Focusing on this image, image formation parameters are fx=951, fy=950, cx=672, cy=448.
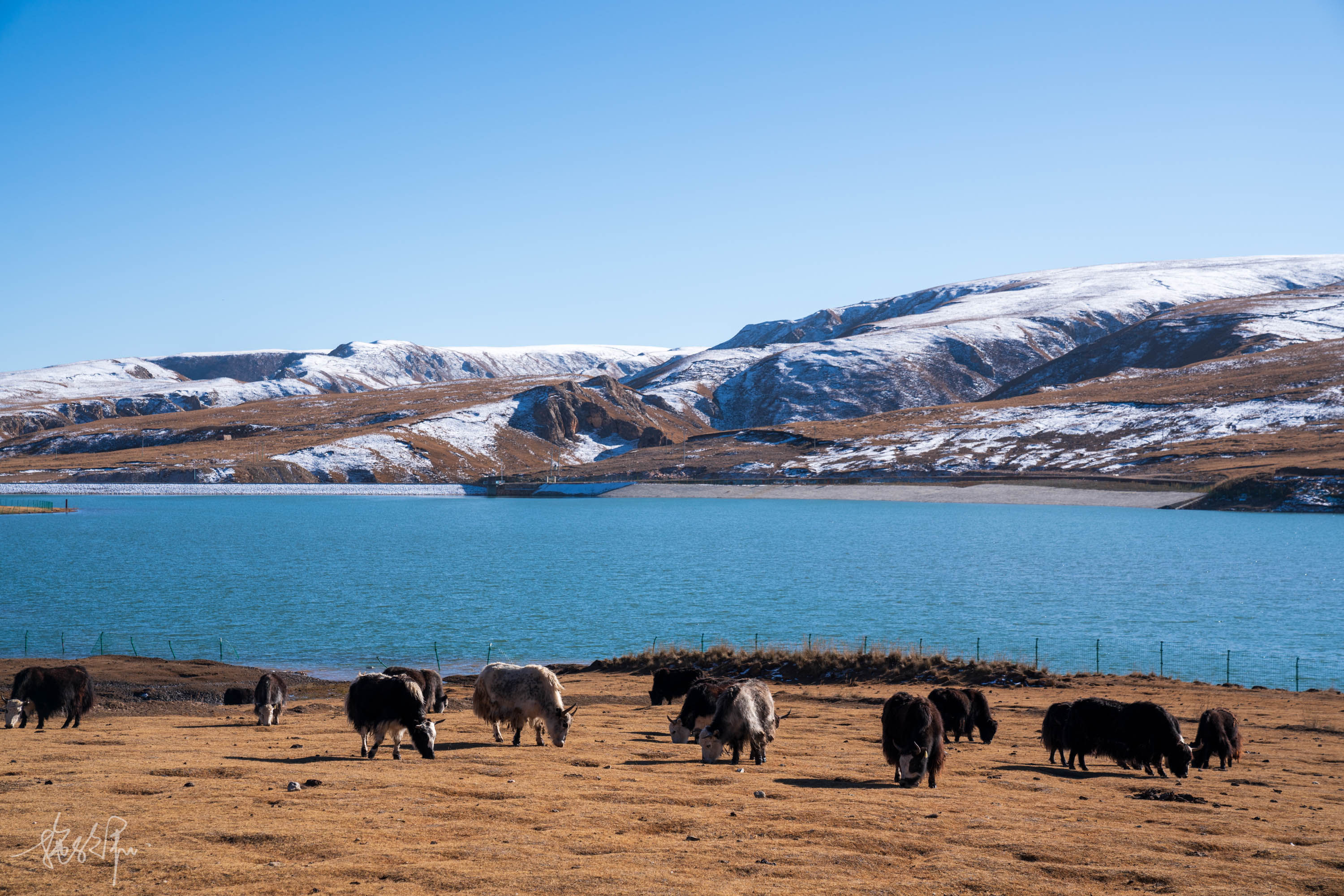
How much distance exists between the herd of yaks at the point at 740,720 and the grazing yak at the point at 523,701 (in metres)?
0.02

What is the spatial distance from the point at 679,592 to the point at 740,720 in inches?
1792

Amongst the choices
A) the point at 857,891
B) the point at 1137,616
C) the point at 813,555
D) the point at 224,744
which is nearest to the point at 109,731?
the point at 224,744

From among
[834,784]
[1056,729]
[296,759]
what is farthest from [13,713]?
[1056,729]

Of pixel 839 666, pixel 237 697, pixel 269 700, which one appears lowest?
pixel 839 666

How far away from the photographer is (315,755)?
18797 mm

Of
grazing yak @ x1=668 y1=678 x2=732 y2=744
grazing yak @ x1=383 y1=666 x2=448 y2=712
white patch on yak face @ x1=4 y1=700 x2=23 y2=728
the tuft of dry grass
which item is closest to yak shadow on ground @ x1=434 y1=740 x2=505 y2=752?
grazing yak @ x1=383 y1=666 x2=448 y2=712

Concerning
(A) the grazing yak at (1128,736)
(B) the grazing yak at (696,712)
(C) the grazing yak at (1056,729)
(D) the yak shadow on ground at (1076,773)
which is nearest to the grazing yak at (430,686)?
(B) the grazing yak at (696,712)

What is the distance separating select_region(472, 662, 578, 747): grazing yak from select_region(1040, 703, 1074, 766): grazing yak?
10.2 meters

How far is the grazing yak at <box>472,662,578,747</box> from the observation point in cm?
2055

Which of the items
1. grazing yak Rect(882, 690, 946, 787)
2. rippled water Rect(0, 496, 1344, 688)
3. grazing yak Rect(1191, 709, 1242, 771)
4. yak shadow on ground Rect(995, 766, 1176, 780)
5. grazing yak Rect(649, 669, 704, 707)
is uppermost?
grazing yak Rect(882, 690, 946, 787)

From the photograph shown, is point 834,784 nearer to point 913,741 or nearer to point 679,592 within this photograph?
point 913,741

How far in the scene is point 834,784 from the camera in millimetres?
17016

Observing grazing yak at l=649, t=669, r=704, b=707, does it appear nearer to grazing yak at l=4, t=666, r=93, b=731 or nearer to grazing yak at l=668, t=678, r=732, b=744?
grazing yak at l=668, t=678, r=732, b=744

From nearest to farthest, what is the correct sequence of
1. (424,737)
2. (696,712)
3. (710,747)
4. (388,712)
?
(424,737) → (388,712) → (710,747) → (696,712)
